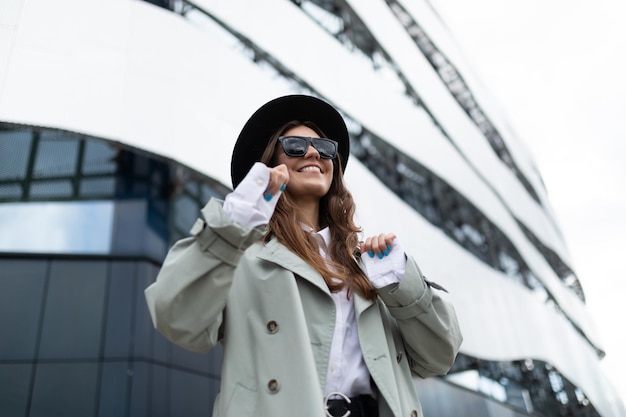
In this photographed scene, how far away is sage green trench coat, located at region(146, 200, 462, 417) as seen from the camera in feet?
4.37

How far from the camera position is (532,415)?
555 inches

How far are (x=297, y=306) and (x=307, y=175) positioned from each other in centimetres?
57

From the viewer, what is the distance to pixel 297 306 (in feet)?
4.81

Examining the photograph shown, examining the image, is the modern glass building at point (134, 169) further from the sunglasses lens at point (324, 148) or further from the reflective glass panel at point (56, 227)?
the sunglasses lens at point (324, 148)

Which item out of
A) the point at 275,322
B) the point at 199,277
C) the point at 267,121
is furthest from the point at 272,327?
the point at 267,121

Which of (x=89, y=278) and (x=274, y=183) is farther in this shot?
(x=89, y=278)

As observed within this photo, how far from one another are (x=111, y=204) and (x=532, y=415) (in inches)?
497

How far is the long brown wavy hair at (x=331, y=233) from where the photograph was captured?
1652 mm

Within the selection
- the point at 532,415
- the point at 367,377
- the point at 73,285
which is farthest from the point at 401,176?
the point at 367,377

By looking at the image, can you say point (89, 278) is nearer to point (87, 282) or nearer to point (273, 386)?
point (87, 282)

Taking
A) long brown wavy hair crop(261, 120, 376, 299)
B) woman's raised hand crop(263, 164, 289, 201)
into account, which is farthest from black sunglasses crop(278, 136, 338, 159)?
woman's raised hand crop(263, 164, 289, 201)

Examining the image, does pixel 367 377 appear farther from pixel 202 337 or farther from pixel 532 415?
pixel 532 415

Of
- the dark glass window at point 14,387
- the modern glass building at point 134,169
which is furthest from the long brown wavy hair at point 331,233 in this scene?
the dark glass window at point 14,387

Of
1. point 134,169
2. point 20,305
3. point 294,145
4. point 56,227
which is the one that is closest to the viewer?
point 294,145
